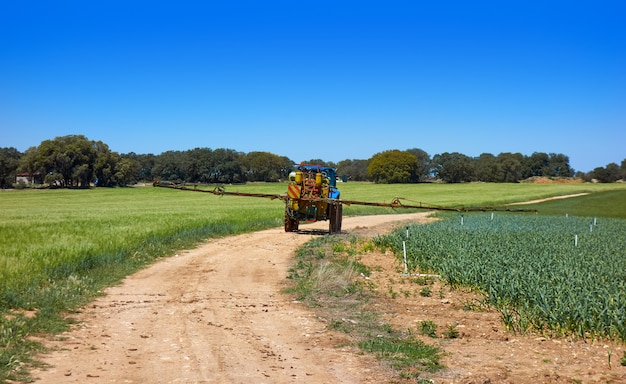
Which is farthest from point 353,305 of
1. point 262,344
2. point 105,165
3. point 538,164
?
point 538,164

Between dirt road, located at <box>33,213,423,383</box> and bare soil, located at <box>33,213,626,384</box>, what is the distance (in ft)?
0.05

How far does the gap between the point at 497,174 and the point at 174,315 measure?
14484 centimetres

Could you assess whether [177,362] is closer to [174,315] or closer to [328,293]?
[174,315]

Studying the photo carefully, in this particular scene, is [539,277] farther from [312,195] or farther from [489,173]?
[489,173]

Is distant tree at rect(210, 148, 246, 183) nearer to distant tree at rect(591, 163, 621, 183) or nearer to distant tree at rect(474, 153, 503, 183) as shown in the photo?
distant tree at rect(474, 153, 503, 183)

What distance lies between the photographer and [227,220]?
103ft

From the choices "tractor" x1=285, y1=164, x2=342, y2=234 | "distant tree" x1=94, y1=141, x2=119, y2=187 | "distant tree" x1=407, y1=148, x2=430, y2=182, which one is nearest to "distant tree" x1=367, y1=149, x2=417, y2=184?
"distant tree" x1=407, y1=148, x2=430, y2=182

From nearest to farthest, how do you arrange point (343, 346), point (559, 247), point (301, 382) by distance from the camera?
point (301, 382)
point (343, 346)
point (559, 247)

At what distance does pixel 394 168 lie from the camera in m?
137

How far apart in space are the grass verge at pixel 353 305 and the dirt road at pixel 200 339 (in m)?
0.39

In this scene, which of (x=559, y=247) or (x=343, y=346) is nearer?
(x=343, y=346)

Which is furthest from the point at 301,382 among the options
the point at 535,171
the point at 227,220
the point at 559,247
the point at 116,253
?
the point at 535,171

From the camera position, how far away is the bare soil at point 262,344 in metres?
6.75

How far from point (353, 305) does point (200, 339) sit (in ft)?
12.8
